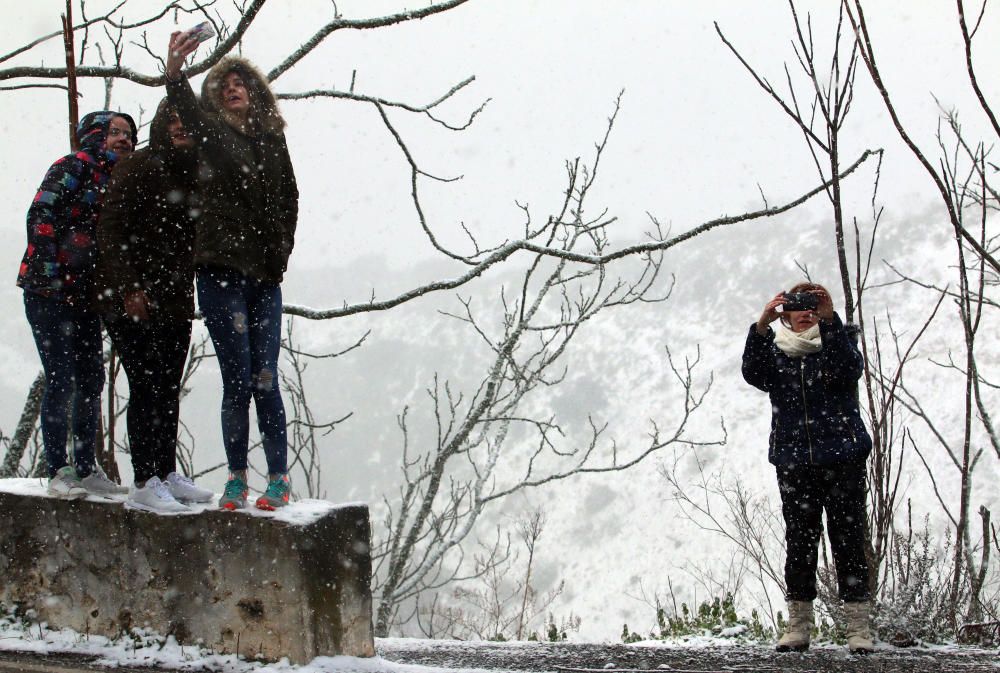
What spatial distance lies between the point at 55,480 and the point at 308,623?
1.21 meters

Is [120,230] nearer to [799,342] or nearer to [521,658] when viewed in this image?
[521,658]

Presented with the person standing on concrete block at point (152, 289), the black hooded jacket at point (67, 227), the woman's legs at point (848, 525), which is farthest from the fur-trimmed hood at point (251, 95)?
the woman's legs at point (848, 525)

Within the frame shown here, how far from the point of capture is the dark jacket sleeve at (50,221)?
2852 mm

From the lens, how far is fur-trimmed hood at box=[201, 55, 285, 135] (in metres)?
2.84

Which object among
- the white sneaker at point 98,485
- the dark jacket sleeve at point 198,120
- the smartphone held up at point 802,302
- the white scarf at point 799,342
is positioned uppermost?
the dark jacket sleeve at point 198,120

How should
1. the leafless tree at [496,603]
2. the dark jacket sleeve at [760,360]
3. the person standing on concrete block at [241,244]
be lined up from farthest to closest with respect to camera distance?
the leafless tree at [496,603], the dark jacket sleeve at [760,360], the person standing on concrete block at [241,244]

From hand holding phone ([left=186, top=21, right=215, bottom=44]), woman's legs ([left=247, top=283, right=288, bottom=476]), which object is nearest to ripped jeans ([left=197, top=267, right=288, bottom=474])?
woman's legs ([left=247, top=283, right=288, bottom=476])

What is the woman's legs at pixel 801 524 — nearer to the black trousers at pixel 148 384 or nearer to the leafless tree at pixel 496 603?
the leafless tree at pixel 496 603

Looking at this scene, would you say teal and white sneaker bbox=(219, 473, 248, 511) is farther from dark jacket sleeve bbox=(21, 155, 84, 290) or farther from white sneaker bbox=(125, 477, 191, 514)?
dark jacket sleeve bbox=(21, 155, 84, 290)

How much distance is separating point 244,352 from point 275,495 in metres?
0.52

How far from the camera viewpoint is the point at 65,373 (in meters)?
2.90

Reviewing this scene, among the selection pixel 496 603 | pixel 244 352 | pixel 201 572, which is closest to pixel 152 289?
pixel 244 352

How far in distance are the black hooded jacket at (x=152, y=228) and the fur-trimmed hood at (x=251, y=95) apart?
169 mm

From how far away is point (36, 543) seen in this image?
293 cm
